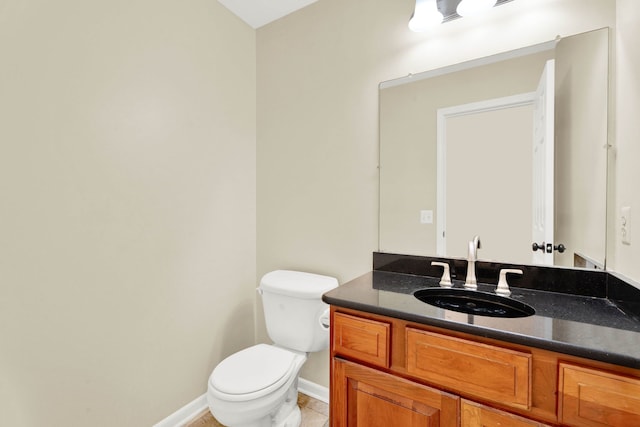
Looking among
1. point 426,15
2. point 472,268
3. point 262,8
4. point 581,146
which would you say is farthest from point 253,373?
point 262,8

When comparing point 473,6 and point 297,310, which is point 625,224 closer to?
point 473,6

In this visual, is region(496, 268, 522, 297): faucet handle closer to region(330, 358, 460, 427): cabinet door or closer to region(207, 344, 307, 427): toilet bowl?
region(330, 358, 460, 427): cabinet door

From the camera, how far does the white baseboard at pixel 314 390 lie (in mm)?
1836

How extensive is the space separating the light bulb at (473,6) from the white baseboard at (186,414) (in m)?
2.45

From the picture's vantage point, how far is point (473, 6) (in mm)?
1292

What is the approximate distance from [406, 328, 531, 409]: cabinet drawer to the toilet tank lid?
73 centimetres

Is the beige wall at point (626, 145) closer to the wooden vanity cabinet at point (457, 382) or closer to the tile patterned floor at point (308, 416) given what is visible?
the wooden vanity cabinet at point (457, 382)

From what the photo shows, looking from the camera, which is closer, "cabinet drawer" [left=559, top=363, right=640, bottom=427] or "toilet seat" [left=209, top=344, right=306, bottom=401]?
"cabinet drawer" [left=559, top=363, right=640, bottom=427]

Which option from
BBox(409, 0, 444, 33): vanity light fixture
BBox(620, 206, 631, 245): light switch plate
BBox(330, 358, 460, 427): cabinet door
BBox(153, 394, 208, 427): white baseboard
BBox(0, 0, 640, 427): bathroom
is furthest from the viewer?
BBox(153, 394, 208, 427): white baseboard

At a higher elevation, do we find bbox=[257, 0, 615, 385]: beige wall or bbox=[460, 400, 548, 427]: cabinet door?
bbox=[257, 0, 615, 385]: beige wall

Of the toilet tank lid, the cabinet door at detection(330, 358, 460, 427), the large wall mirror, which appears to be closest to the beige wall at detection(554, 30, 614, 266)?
the large wall mirror

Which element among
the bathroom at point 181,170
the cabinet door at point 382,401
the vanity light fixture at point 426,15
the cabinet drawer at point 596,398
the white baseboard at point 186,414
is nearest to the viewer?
the cabinet drawer at point 596,398

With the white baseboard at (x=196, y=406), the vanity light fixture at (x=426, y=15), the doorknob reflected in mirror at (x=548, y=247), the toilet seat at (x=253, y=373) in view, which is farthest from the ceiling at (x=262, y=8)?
the white baseboard at (x=196, y=406)

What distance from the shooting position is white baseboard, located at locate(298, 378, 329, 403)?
1836mm
